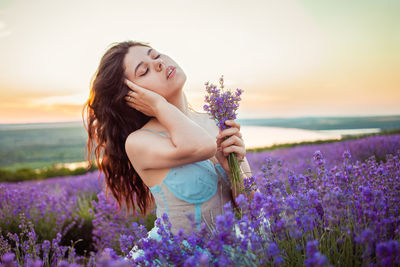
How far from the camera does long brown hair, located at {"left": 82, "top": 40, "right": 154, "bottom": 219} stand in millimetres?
2211

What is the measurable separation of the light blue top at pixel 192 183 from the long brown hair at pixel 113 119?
666 mm

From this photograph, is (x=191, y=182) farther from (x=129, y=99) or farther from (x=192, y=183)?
(x=129, y=99)

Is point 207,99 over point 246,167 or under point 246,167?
over

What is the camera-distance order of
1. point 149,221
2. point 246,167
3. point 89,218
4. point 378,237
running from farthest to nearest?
point 89,218 → point 149,221 → point 246,167 → point 378,237

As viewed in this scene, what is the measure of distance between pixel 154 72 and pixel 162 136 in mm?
464

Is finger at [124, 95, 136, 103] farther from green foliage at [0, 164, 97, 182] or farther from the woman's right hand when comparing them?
green foliage at [0, 164, 97, 182]

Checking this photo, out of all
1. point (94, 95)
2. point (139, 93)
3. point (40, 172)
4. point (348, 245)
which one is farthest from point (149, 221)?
point (40, 172)

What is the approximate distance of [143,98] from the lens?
1.98 metres

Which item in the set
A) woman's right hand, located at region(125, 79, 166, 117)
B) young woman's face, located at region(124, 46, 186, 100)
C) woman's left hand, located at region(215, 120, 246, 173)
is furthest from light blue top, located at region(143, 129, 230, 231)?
young woman's face, located at region(124, 46, 186, 100)

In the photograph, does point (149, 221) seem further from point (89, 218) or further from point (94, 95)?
point (94, 95)

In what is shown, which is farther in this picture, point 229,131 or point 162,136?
point 162,136

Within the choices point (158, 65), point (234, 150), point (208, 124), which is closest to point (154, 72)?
point (158, 65)

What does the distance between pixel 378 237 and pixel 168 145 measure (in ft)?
3.97

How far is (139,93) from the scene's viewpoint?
6.52 feet
